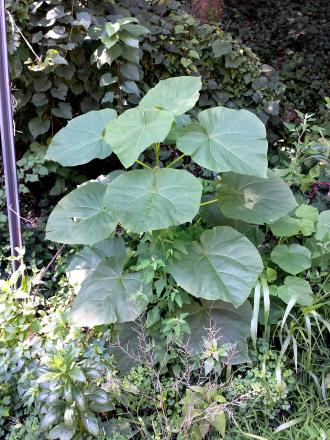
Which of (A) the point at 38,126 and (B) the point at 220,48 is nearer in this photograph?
(A) the point at 38,126

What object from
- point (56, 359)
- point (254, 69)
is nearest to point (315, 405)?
point (56, 359)

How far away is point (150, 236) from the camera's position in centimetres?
163

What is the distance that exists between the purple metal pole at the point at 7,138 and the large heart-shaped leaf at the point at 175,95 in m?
0.49

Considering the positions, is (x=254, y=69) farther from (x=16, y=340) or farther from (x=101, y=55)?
(x=16, y=340)

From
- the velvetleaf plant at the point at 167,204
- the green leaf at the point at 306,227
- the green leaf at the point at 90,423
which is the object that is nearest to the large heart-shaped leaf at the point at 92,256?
the velvetleaf plant at the point at 167,204

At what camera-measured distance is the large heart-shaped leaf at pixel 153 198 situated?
56.2 inches

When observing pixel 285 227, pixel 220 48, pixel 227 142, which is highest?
pixel 227 142

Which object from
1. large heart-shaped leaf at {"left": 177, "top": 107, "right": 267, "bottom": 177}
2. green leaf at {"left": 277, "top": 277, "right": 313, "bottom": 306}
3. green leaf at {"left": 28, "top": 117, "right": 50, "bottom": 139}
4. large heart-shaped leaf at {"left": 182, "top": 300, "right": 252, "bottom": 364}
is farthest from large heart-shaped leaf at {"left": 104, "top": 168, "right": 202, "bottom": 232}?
green leaf at {"left": 28, "top": 117, "right": 50, "bottom": 139}

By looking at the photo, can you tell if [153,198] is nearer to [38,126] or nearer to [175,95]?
[175,95]

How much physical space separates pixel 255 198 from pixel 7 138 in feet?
3.17

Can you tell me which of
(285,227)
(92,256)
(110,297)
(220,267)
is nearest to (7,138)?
(92,256)

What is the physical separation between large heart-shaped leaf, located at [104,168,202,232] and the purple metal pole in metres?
0.41

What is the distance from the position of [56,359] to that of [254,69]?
247 centimetres

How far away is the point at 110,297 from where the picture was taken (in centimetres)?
160
